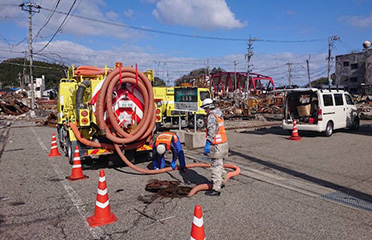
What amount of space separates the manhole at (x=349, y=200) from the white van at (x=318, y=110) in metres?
7.44

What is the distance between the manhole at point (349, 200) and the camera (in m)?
5.17

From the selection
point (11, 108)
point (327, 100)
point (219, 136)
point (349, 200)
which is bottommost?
point (349, 200)

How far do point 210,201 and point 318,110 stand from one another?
910 cm

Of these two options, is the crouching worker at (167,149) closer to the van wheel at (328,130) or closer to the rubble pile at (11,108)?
the van wheel at (328,130)

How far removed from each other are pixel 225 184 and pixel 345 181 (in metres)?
2.70

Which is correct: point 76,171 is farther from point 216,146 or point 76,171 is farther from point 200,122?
point 200,122

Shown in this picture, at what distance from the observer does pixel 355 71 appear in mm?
56094

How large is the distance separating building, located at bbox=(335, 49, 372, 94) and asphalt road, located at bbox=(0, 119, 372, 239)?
51.4m

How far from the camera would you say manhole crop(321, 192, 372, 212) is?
5170mm

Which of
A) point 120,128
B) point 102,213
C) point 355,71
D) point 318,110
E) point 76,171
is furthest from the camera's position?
point 355,71

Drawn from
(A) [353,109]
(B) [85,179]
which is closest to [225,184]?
(B) [85,179]

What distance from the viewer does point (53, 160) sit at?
945 cm

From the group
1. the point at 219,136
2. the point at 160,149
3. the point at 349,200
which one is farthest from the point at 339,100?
the point at 219,136

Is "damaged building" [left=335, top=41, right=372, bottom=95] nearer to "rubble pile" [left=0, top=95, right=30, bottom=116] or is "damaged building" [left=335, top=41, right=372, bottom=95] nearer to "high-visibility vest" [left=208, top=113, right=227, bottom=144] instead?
"rubble pile" [left=0, top=95, right=30, bottom=116]
